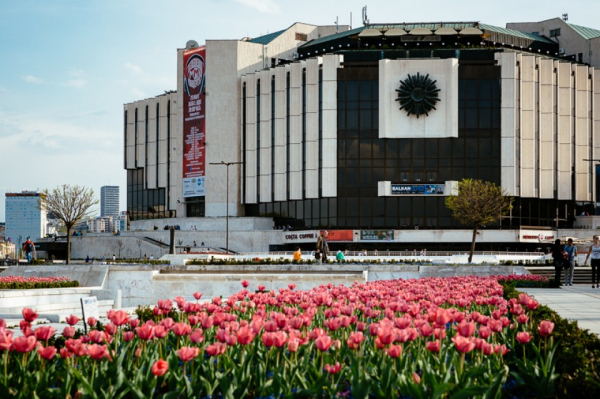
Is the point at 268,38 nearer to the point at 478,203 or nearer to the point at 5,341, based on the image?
the point at 478,203

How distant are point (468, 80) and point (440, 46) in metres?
6.39

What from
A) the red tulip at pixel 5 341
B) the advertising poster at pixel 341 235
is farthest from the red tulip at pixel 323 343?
the advertising poster at pixel 341 235

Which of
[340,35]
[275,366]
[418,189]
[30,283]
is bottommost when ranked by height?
[30,283]

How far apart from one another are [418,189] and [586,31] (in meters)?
35.9

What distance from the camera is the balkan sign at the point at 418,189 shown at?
8688cm

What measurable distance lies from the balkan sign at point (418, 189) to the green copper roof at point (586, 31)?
101 feet

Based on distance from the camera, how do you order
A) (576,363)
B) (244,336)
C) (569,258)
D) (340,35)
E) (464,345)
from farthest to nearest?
1. (340,35)
2. (569,258)
3. (576,363)
4. (244,336)
5. (464,345)

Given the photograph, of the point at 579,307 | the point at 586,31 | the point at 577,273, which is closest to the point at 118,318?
the point at 579,307

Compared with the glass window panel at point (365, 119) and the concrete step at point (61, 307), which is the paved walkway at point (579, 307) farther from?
the glass window panel at point (365, 119)

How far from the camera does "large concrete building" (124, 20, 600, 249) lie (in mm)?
86500

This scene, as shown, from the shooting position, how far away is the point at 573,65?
Answer: 89.5 meters

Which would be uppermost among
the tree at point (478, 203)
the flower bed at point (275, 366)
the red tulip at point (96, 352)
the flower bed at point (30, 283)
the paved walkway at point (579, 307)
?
the tree at point (478, 203)

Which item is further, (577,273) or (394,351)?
(577,273)

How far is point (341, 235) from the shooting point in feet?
286
